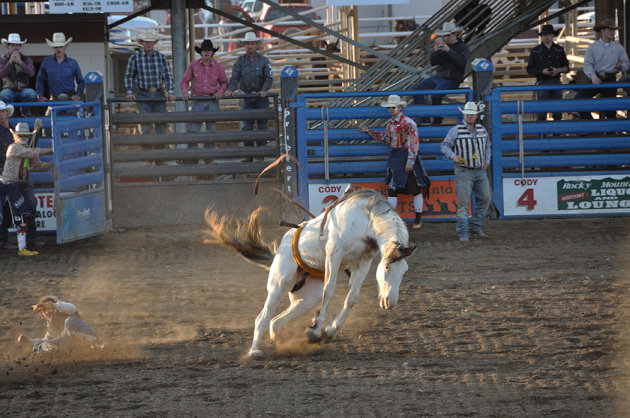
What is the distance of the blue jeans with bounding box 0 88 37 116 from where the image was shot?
13578 millimetres

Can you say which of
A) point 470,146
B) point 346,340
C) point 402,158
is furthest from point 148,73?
point 346,340

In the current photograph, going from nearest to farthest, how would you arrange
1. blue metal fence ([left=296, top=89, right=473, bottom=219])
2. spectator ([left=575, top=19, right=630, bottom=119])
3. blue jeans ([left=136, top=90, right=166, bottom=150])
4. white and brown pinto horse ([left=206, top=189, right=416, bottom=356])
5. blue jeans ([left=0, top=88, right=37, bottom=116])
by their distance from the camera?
white and brown pinto horse ([left=206, top=189, right=416, bottom=356]) < blue metal fence ([left=296, top=89, right=473, bottom=219]) < blue jeans ([left=0, top=88, right=37, bottom=116]) < spectator ([left=575, top=19, right=630, bottom=119]) < blue jeans ([left=136, top=90, right=166, bottom=150])

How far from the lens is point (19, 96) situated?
1373cm

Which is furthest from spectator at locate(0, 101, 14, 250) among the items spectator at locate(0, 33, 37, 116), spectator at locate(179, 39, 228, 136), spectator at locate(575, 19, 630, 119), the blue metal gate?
spectator at locate(575, 19, 630, 119)

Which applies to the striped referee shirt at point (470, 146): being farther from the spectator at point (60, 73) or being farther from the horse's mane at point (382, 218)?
the spectator at point (60, 73)

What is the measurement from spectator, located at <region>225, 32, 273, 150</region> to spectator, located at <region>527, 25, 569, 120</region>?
13.3 feet

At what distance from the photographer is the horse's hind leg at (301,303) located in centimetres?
702

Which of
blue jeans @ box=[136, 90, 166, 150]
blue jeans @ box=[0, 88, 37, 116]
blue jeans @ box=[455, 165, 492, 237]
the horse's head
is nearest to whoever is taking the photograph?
the horse's head

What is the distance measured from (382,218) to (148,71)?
8.00 meters

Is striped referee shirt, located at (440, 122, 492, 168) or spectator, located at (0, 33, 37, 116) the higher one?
Result: spectator, located at (0, 33, 37, 116)

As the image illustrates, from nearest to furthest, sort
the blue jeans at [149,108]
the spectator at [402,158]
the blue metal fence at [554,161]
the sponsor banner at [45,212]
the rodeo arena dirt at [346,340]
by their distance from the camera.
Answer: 1. the rodeo arena dirt at [346,340]
2. the spectator at [402,158]
3. the sponsor banner at [45,212]
4. the blue metal fence at [554,161]
5. the blue jeans at [149,108]

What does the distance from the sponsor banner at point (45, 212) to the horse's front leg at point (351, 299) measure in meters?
7.43

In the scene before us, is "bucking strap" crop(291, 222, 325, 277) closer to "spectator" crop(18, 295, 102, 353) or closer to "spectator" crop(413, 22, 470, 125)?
"spectator" crop(18, 295, 102, 353)

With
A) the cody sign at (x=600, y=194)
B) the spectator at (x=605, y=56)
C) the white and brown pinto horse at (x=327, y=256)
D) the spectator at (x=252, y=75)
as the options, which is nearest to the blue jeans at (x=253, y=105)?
the spectator at (x=252, y=75)
